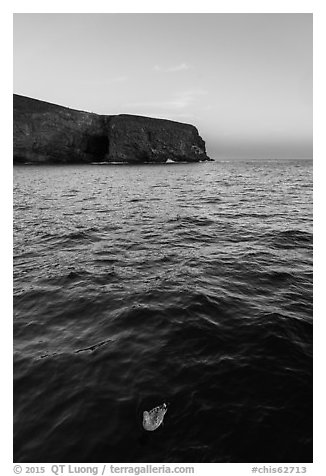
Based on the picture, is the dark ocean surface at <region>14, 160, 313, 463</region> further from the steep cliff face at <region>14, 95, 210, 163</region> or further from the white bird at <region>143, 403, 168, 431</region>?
the steep cliff face at <region>14, 95, 210, 163</region>

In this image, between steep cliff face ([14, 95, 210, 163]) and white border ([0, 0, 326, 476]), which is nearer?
white border ([0, 0, 326, 476])

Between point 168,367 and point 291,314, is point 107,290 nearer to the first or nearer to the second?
point 168,367

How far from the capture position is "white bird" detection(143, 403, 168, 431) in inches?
190

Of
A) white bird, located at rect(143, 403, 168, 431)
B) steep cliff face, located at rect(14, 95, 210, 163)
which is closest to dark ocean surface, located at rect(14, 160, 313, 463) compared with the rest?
white bird, located at rect(143, 403, 168, 431)

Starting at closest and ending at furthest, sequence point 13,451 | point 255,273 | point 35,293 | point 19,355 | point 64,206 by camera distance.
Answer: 1. point 13,451
2. point 19,355
3. point 35,293
4. point 255,273
5. point 64,206

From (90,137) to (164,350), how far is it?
9867 cm

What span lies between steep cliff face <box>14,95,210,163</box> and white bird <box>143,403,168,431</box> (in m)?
90.1

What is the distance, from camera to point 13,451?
477 cm

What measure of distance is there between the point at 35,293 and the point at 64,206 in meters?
16.1

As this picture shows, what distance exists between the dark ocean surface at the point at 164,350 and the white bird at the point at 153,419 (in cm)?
Answer: 11
